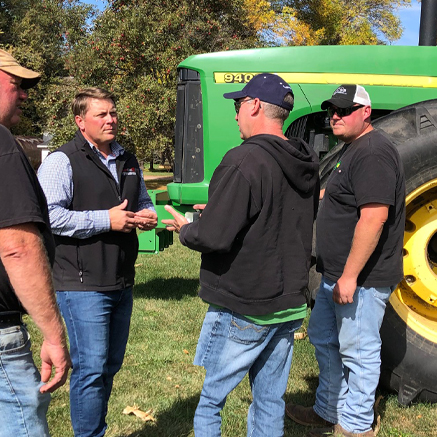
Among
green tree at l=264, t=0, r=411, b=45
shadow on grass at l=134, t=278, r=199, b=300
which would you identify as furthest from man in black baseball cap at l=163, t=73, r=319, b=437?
green tree at l=264, t=0, r=411, b=45

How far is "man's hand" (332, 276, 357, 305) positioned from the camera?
284 cm

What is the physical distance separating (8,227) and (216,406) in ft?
3.97

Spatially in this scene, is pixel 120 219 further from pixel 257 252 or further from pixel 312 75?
pixel 312 75

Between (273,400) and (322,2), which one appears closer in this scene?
(273,400)

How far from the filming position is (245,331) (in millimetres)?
2301

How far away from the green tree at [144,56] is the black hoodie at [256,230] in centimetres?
1153

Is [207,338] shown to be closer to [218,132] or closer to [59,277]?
[59,277]

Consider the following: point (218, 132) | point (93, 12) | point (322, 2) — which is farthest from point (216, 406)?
point (322, 2)

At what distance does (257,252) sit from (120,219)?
80 cm

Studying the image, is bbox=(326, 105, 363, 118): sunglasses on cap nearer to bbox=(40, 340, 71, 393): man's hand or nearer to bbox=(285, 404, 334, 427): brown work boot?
bbox=(285, 404, 334, 427): brown work boot

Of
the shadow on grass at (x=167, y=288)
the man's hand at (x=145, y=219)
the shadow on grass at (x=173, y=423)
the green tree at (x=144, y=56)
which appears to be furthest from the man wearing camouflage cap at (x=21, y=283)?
A: the green tree at (x=144, y=56)

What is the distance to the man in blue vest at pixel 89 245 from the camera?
105 inches

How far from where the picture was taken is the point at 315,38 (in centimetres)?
2320

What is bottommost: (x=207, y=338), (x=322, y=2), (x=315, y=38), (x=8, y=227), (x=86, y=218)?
(x=207, y=338)
